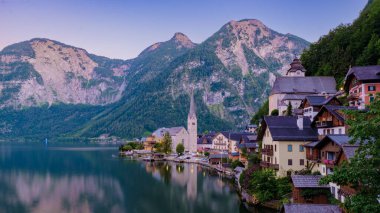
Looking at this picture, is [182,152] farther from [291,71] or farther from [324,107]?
[324,107]

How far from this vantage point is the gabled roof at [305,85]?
87.9 metres

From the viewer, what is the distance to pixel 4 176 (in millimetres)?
90500

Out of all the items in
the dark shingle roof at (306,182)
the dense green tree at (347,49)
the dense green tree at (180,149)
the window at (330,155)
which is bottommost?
the dense green tree at (180,149)

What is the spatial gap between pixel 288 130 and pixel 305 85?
4185cm

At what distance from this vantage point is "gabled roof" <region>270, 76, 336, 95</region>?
8788cm

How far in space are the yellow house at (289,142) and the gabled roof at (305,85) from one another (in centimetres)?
3631

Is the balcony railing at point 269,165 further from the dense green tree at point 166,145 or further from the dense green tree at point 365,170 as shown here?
the dense green tree at point 166,145

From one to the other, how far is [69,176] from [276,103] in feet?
175

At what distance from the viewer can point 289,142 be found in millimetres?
50406

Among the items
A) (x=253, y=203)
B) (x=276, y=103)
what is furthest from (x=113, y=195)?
(x=276, y=103)

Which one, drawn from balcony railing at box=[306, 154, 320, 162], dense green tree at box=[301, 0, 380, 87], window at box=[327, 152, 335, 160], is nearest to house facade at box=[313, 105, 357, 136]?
balcony railing at box=[306, 154, 320, 162]

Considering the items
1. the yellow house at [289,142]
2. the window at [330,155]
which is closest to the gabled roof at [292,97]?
the yellow house at [289,142]

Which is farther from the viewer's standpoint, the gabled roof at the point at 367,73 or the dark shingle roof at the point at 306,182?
the gabled roof at the point at 367,73

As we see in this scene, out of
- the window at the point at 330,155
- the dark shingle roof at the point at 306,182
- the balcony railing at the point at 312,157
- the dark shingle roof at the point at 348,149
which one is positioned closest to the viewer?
the dark shingle roof at the point at 348,149
